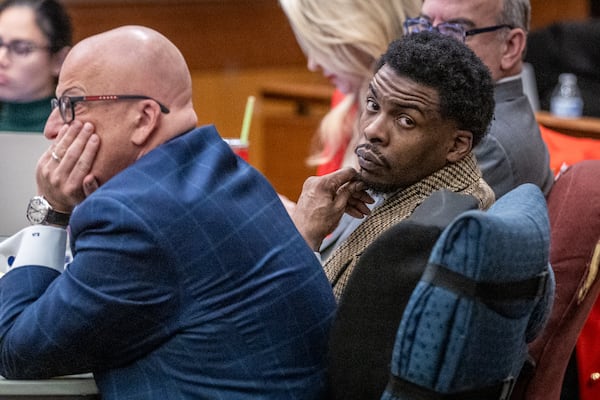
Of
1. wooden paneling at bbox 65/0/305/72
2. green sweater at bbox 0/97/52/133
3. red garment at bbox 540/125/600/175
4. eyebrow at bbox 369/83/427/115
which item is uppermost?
eyebrow at bbox 369/83/427/115

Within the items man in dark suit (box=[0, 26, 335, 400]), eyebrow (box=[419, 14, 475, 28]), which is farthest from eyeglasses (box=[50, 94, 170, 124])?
eyebrow (box=[419, 14, 475, 28])

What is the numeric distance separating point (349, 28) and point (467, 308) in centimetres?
153

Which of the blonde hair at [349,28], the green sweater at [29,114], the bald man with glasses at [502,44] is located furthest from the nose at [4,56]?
the bald man with glasses at [502,44]

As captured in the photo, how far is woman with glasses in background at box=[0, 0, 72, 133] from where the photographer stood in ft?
9.78

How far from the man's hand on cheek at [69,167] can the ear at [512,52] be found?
1.19 metres

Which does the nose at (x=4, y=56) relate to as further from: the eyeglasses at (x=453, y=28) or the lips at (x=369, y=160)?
the lips at (x=369, y=160)

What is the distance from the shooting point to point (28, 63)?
299 centimetres

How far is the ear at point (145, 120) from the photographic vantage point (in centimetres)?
171

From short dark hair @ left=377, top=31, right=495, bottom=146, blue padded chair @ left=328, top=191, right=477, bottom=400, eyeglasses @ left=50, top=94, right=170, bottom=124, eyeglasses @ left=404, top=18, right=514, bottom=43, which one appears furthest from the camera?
eyeglasses @ left=404, top=18, right=514, bottom=43

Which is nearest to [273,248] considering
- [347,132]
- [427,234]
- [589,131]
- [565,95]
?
[427,234]

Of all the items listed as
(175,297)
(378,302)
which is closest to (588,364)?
(378,302)

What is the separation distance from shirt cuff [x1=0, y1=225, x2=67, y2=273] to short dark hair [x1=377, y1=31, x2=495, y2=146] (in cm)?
65

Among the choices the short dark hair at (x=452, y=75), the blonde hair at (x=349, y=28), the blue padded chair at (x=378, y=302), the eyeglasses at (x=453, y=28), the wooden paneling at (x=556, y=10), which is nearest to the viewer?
the blue padded chair at (x=378, y=302)

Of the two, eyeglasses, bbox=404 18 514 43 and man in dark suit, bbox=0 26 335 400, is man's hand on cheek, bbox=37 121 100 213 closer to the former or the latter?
man in dark suit, bbox=0 26 335 400
